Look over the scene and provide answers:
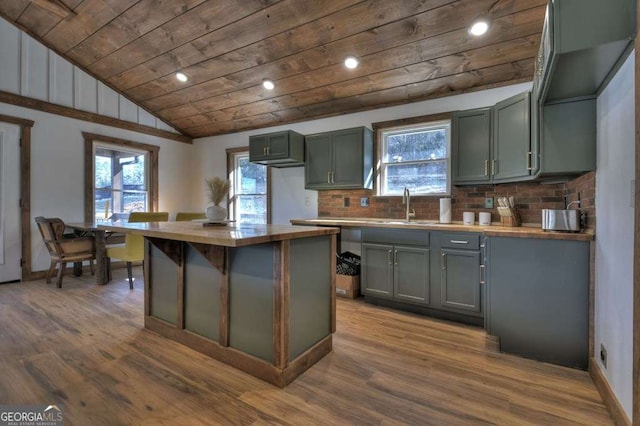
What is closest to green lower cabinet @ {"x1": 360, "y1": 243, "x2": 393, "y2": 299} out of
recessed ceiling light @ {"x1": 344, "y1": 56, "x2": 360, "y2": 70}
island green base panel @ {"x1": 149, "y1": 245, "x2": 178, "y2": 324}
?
island green base panel @ {"x1": 149, "y1": 245, "x2": 178, "y2": 324}

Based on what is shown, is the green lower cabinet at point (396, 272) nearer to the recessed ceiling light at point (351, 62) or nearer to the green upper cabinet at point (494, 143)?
the green upper cabinet at point (494, 143)

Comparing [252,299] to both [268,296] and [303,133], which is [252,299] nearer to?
[268,296]

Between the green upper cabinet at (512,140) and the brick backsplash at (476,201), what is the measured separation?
14.3 inches

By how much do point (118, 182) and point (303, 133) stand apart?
10.9 feet

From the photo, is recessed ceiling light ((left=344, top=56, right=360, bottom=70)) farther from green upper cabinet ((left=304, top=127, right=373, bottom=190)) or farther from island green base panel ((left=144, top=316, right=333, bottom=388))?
island green base panel ((left=144, top=316, right=333, bottom=388))

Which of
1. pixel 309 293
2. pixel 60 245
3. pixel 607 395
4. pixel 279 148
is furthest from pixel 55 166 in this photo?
pixel 607 395

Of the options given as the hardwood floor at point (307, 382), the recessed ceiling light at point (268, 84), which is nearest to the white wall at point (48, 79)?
the recessed ceiling light at point (268, 84)

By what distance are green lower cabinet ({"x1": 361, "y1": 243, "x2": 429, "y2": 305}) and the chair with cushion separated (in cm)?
374

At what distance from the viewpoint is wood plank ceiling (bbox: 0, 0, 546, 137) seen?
2791 millimetres

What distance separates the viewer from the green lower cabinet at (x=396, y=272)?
9.93 feet

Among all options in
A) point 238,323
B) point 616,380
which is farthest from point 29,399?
point 616,380

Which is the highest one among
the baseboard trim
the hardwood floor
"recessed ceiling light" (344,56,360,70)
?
"recessed ceiling light" (344,56,360,70)

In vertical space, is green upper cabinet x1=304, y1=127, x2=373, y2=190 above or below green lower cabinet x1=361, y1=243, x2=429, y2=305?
above

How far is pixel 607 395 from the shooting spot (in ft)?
5.51
